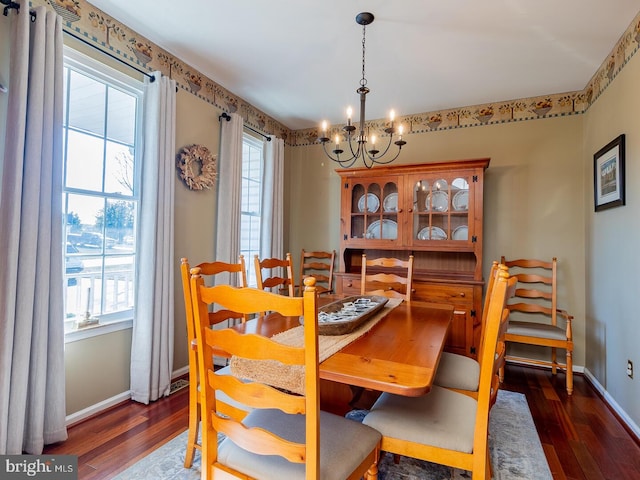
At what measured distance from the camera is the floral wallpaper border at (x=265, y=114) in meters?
2.10

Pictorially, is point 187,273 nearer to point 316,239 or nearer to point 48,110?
point 48,110

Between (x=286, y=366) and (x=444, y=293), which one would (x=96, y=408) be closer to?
(x=286, y=366)

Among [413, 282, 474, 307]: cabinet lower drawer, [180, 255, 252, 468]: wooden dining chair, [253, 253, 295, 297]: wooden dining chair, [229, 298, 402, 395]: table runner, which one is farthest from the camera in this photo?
[413, 282, 474, 307]: cabinet lower drawer

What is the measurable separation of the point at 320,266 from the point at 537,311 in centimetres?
223

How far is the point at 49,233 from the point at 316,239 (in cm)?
278

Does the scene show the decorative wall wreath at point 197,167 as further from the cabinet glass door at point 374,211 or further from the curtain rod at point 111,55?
the cabinet glass door at point 374,211

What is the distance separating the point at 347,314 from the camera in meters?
1.75

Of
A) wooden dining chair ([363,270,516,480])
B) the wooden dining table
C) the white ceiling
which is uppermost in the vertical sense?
the white ceiling

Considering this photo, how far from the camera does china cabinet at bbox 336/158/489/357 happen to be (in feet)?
10.1

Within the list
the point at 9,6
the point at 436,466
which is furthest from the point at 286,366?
the point at 9,6

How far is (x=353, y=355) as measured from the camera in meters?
1.29

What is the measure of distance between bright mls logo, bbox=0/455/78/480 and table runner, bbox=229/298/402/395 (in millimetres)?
1190

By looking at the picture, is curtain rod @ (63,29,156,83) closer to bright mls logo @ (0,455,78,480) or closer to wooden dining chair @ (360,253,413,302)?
wooden dining chair @ (360,253,413,302)

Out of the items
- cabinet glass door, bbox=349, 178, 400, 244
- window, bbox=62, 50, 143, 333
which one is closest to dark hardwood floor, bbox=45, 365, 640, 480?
window, bbox=62, 50, 143, 333
